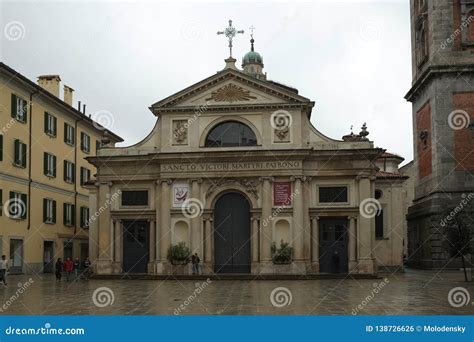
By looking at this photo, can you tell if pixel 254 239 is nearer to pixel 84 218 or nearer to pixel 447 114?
pixel 447 114

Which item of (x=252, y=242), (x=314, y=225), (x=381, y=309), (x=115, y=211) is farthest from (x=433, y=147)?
(x=381, y=309)

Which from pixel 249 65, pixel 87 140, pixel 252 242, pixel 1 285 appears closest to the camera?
pixel 1 285

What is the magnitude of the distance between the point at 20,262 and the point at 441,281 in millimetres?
27346

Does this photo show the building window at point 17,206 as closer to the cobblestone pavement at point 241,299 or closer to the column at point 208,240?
the cobblestone pavement at point 241,299

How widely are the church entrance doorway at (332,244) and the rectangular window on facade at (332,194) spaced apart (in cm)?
122

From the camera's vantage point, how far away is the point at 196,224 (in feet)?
131

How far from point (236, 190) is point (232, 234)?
2881 mm

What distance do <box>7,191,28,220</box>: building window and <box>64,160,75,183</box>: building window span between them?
25.4 feet

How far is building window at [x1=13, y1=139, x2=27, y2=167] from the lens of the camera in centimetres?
4144

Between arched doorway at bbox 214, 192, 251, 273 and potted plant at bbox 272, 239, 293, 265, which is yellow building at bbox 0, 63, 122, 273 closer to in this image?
arched doorway at bbox 214, 192, 251, 273

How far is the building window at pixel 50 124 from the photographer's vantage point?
46.3 meters

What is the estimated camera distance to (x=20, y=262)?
42.8 meters

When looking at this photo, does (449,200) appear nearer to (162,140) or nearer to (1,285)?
(162,140)

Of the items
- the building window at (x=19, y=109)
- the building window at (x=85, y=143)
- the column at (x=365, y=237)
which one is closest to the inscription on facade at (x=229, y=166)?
the column at (x=365, y=237)
